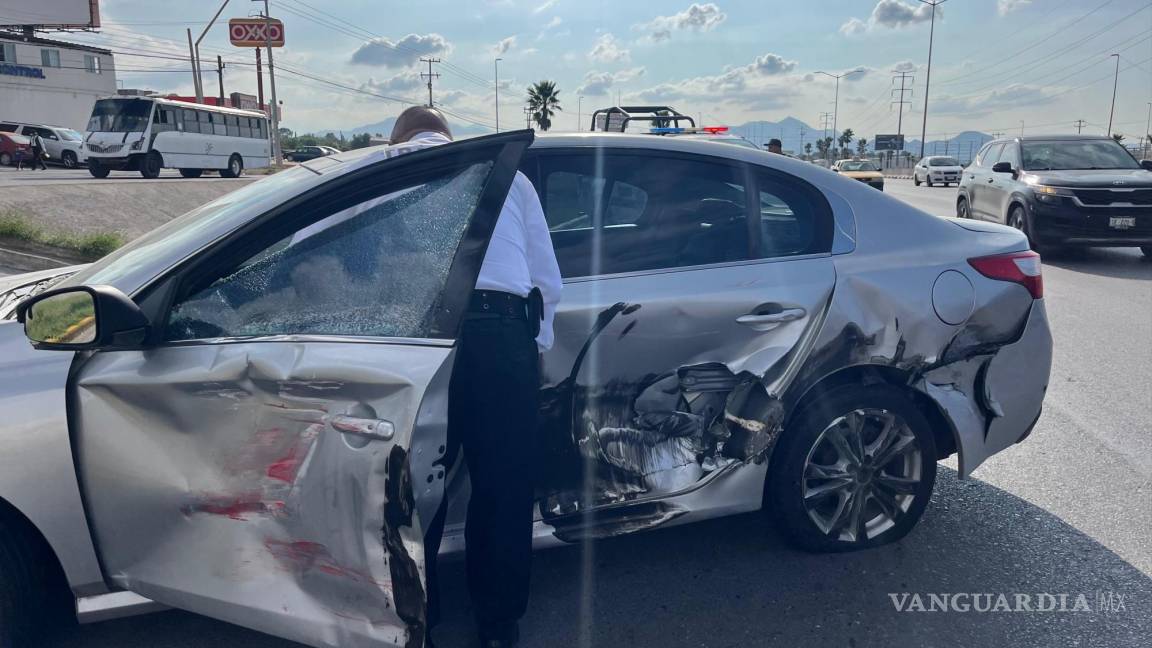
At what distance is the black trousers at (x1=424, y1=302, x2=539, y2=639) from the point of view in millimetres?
2467

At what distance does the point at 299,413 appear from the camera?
2242 mm

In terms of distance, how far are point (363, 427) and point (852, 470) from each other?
6.56 feet

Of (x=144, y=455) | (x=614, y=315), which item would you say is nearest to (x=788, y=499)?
(x=614, y=315)

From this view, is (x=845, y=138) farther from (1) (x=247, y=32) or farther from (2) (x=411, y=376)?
(2) (x=411, y=376)

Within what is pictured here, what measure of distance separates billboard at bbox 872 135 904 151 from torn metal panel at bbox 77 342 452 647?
250 feet

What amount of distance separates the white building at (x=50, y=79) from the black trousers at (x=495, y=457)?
205ft

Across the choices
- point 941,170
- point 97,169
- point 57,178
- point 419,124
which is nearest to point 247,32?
point 97,169

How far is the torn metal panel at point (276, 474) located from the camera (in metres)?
2.23

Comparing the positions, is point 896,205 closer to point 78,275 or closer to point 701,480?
point 701,480

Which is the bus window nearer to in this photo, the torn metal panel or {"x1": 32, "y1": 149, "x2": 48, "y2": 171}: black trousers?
{"x1": 32, "y1": 149, "x2": 48, "y2": 171}: black trousers

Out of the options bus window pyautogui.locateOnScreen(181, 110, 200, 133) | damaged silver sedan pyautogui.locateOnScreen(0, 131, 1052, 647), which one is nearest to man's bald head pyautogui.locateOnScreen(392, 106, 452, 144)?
damaged silver sedan pyautogui.locateOnScreen(0, 131, 1052, 647)

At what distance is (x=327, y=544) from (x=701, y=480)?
1.39m

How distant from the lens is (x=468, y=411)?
8.29 ft

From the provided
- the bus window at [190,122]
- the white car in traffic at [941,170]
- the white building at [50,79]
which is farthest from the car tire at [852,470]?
the white building at [50,79]
